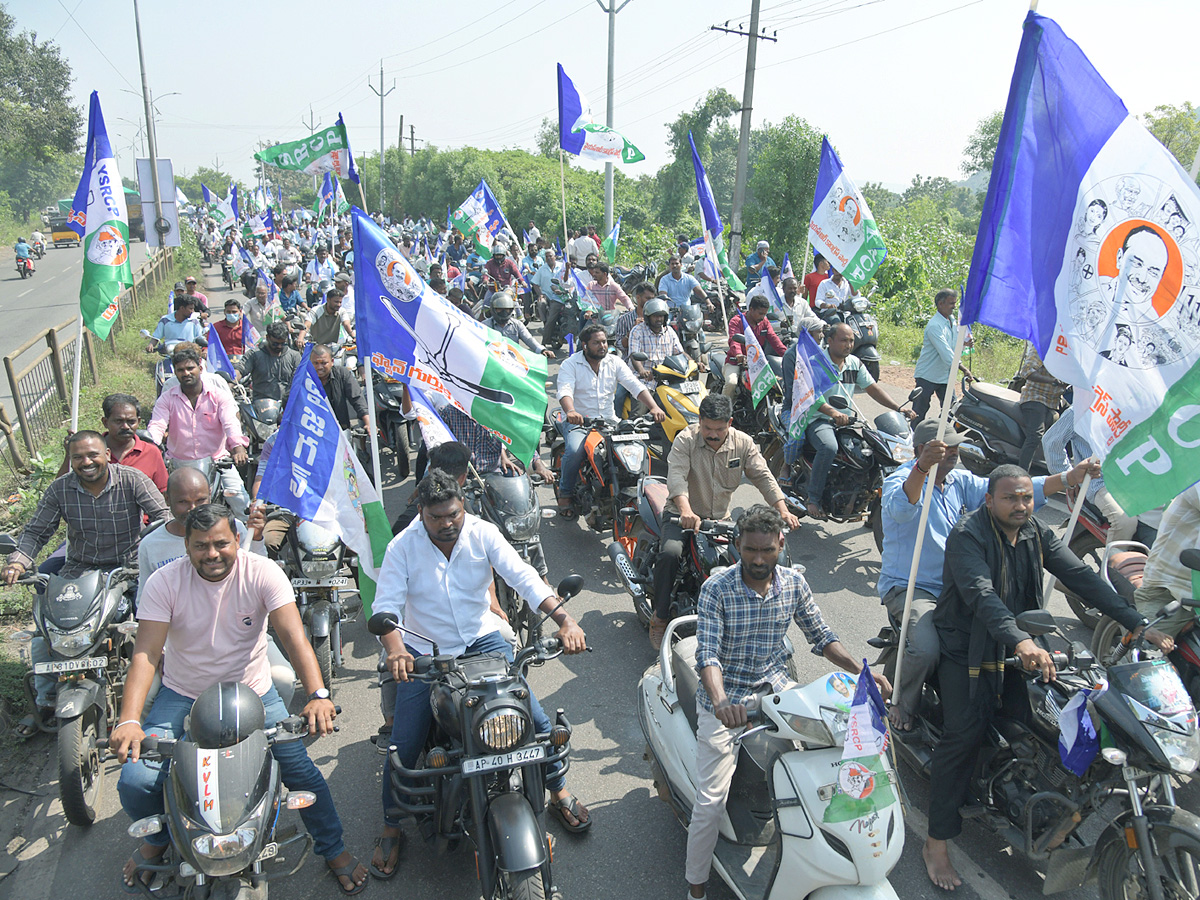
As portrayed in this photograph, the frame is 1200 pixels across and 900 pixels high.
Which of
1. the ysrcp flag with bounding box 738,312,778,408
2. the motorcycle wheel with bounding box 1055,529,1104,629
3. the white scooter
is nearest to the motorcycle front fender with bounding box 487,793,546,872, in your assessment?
the white scooter

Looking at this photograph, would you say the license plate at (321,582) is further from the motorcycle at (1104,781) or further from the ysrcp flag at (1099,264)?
the ysrcp flag at (1099,264)

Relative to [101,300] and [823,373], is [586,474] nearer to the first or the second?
[823,373]

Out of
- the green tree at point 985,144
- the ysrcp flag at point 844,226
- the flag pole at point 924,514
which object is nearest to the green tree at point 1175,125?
the green tree at point 985,144

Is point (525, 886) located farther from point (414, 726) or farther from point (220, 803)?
point (220, 803)

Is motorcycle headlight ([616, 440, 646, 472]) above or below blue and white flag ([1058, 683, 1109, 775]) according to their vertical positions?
above

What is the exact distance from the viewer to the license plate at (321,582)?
222 inches

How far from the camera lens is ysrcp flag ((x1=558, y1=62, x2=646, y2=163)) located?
13.9 metres

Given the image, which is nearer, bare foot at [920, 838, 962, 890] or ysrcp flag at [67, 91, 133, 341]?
bare foot at [920, 838, 962, 890]

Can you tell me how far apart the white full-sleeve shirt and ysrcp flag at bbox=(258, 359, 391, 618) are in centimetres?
99

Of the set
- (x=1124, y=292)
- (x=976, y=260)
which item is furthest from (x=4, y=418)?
(x=1124, y=292)

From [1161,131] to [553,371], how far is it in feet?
126

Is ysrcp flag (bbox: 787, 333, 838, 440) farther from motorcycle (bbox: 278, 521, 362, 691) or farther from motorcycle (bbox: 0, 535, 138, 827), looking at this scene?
motorcycle (bbox: 0, 535, 138, 827)

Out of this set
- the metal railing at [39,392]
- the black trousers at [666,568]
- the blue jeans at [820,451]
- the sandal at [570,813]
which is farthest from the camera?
the metal railing at [39,392]

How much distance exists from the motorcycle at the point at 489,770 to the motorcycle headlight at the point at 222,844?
0.67m
